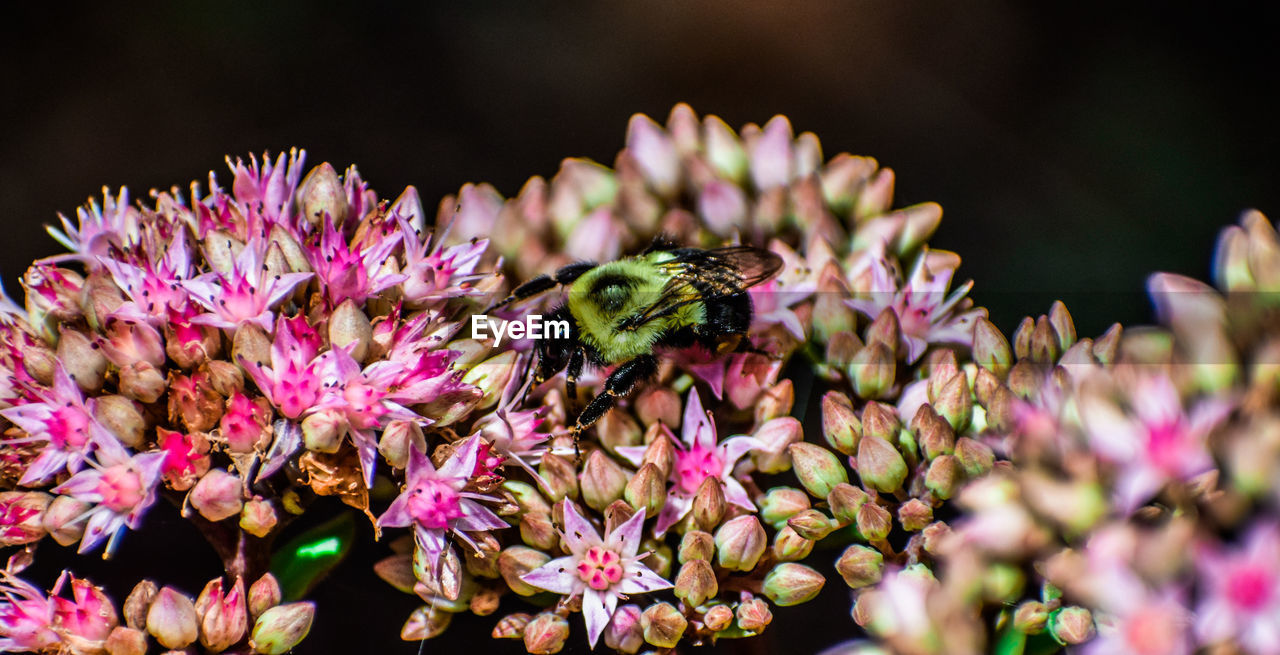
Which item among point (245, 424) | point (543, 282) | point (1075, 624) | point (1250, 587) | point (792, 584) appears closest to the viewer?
point (1250, 587)

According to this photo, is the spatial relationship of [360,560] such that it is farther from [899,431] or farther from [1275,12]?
[1275,12]

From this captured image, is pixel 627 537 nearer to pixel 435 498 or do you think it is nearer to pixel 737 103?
pixel 435 498

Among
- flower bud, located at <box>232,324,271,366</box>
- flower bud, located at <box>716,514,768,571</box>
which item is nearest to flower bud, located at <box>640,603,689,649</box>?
flower bud, located at <box>716,514,768,571</box>

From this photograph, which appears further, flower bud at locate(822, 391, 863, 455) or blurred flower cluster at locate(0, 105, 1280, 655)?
flower bud at locate(822, 391, 863, 455)

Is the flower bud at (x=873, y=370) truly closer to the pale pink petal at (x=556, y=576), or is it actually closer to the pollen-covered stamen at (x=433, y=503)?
the pale pink petal at (x=556, y=576)

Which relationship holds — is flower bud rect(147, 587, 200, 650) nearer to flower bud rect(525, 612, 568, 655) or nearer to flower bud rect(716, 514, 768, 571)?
flower bud rect(525, 612, 568, 655)

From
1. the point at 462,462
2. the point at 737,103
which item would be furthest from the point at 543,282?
the point at 737,103
